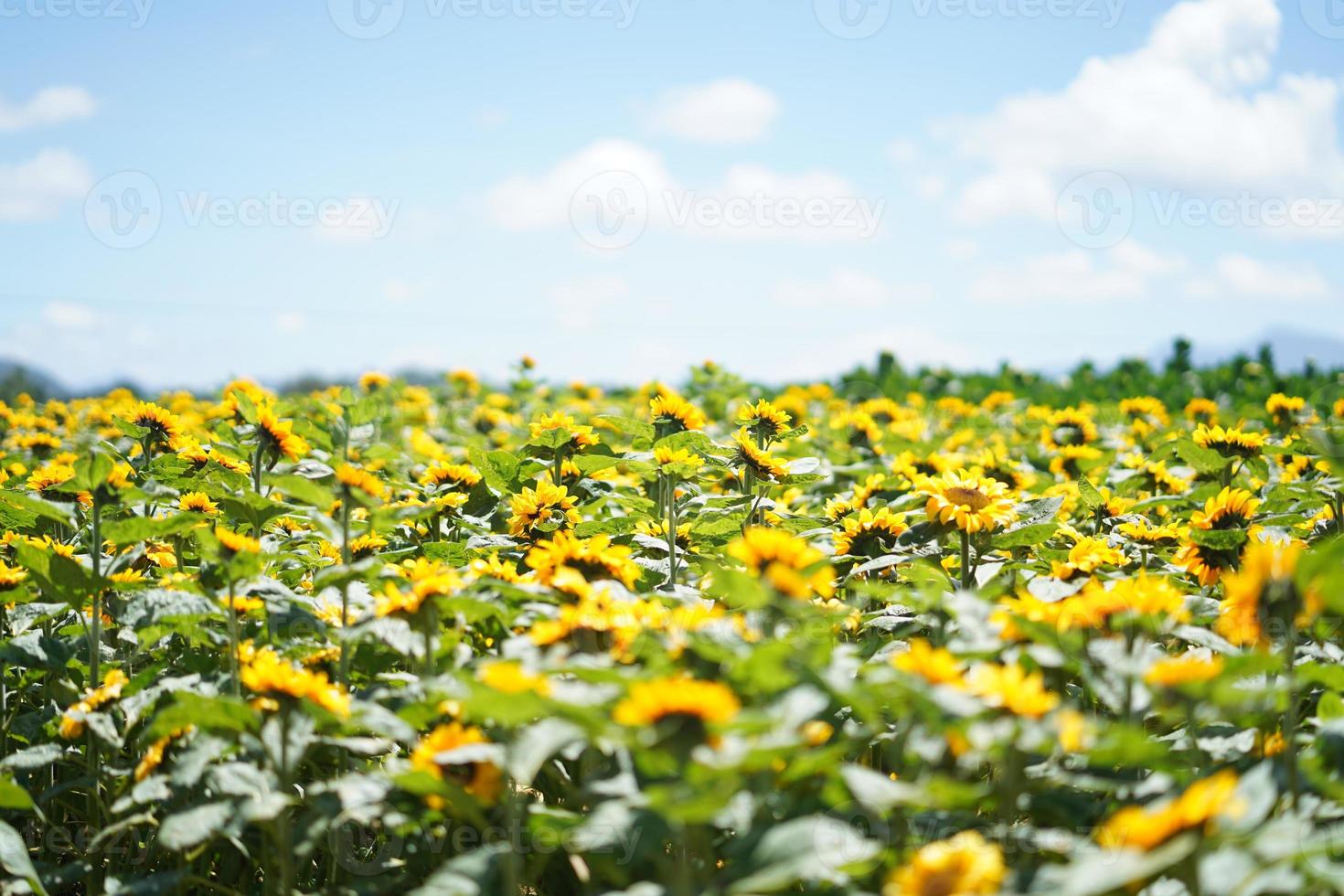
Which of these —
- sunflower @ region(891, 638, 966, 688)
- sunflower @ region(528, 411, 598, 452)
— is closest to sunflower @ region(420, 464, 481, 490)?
sunflower @ region(528, 411, 598, 452)

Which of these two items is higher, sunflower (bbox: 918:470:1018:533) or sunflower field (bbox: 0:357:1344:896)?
sunflower (bbox: 918:470:1018:533)

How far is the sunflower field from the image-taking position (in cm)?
124

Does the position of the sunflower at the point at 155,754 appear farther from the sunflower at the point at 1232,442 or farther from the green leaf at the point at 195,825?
the sunflower at the point at 1232,442

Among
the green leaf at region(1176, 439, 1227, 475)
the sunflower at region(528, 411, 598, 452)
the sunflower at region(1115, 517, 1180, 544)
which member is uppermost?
the sunflower at region(528, 411, 598, 452)

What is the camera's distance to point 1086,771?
5.52ft

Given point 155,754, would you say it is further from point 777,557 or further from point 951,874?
point 951,874

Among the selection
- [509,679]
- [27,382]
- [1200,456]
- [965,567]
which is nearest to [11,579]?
[509,679]

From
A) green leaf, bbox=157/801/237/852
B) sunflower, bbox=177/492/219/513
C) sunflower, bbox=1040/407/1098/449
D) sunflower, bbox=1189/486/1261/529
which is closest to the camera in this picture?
green leaf, bbox=157/801/237/852

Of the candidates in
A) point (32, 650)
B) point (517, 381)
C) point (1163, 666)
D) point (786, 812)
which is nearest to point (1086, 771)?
point (1163, 666)

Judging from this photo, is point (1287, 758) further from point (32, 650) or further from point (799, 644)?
point (32, 650)

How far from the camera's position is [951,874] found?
1146 millimetres

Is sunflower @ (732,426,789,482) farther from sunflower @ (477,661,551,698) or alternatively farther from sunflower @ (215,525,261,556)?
sunflower @ (477,661,551,698)

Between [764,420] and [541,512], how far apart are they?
0.81 m

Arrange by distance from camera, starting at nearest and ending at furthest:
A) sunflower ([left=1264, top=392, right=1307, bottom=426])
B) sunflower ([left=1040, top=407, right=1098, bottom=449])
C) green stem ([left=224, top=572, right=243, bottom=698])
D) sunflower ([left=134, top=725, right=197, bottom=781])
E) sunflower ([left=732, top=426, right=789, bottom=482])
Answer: sunflower ([left=134, top=725, right=197, bottom=781])
green stem ([left=224, top=572, right=243, bottom=698])
sunflower ([left=732, top=426, right=789, bottom=482])
sunflower ([left=1040, top=407, right=1098, bottom=449])
sunflower ([left=1264, top=392, right=1307, bottom=426])
